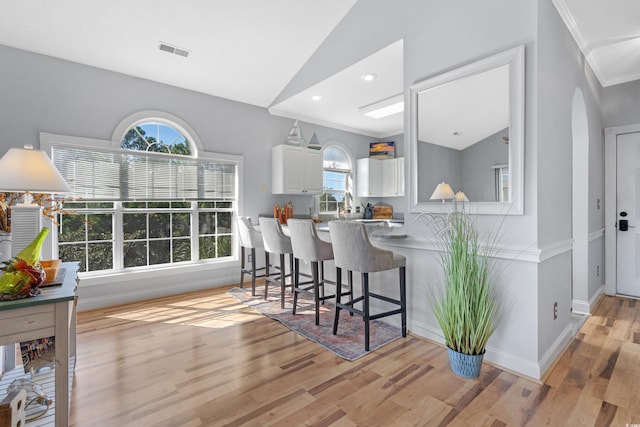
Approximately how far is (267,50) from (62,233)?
3104 mm

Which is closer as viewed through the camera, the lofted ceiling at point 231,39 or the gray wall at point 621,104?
the lofted ceiling at point 231,39

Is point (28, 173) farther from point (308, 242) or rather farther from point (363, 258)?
point (363, 258)

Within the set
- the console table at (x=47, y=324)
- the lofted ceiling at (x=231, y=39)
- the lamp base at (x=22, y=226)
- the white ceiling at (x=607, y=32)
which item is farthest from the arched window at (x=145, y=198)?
the white ceiling at (x=607, y=32)

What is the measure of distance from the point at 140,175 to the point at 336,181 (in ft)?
11.0

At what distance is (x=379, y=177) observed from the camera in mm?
6312

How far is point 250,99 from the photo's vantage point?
4.61 metres

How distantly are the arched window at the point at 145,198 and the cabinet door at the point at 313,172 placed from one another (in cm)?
112

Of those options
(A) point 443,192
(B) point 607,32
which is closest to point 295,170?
(A) point 443,192

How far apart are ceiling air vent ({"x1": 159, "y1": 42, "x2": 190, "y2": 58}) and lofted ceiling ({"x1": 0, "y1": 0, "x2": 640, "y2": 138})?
2cm

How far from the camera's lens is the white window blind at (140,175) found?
3447mm

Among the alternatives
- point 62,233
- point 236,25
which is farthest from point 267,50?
point 62,233

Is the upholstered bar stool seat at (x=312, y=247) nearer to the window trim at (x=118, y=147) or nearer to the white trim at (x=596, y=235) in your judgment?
the window trim at (x=118, y=147)

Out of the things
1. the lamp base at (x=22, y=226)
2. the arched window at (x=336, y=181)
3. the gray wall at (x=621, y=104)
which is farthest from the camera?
the arched window at (x=336, y=181)

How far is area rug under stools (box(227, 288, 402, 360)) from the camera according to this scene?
255cm
